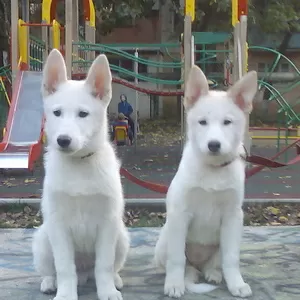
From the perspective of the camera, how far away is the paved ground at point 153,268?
4180mm

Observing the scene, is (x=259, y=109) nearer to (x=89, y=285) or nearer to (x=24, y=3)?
(x=24, y=3)

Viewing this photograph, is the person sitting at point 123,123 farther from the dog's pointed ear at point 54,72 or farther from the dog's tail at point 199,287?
the dog's pointed ear at point 54,72

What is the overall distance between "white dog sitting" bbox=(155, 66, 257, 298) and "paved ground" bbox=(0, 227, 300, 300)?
0.81 ft

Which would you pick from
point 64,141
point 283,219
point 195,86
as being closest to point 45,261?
point 64,141

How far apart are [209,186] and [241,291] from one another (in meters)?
0.81

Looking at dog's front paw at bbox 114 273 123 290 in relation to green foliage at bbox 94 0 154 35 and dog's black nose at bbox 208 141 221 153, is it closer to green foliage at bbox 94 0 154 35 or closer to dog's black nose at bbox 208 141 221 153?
dog's black nose at bbox 208 141 221 153

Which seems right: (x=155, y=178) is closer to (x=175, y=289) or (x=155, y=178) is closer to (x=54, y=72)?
(x=175, y=289)

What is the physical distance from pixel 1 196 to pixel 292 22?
54.6 feet

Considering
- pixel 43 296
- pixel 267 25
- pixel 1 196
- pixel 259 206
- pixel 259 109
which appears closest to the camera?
pixel 43 296

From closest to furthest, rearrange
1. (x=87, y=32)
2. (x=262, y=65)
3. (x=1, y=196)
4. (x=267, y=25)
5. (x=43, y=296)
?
(x=43, y=296) → (x=1, y=196) → (x=87, y=32) → (x=267, y=25) → (x=262, y=65)

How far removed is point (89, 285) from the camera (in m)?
4.32

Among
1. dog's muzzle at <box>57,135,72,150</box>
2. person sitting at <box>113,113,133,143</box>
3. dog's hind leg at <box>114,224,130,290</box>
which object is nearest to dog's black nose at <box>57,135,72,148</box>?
dog's muzzle at <box>57,135,72,150</box>

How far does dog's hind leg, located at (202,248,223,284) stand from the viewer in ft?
14.3

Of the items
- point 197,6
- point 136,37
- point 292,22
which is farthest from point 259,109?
point 136,37
